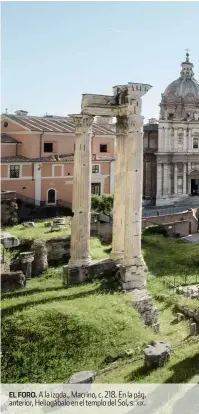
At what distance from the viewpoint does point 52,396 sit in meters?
8.59

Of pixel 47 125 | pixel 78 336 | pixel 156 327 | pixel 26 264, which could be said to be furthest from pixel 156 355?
pixel 47 125

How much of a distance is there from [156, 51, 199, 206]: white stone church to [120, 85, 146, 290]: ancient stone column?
91.2 ft

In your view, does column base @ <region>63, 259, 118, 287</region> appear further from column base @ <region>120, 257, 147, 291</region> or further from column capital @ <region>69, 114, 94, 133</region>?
column capital @ <region>69, 114, 94, 133</region>

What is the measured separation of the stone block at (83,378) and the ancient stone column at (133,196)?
5126 mm

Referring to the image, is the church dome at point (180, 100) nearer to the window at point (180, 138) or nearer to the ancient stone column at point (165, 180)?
the window at point (180, 138)

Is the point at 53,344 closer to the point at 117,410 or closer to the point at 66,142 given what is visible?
the point at 117,410

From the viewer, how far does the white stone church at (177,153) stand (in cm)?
4191

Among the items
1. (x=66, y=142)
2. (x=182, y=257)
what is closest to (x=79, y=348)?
(x=182, y=257)

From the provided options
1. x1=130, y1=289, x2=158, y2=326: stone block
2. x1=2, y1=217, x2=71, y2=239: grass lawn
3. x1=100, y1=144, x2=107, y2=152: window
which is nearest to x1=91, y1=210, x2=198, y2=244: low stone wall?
x1=2, y1=217, x2=71, y2=239: grass lawn

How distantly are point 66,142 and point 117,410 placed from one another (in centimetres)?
2683

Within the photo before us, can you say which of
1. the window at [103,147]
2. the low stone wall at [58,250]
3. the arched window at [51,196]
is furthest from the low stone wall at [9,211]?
the window at [103,147]

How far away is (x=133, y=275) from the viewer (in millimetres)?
14250

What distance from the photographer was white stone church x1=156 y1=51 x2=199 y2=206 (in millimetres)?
41906

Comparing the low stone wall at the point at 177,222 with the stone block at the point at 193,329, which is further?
the low stone wall at the point at 177,222
